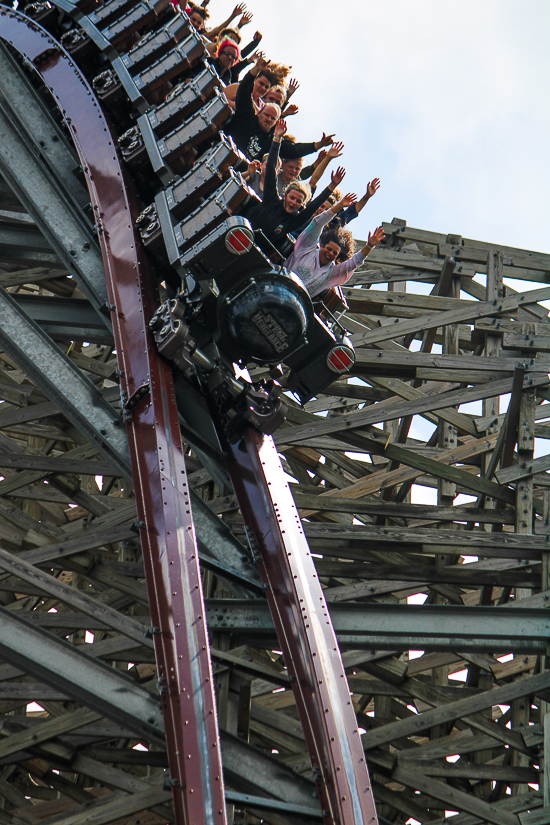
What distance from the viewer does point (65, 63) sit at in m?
7.92

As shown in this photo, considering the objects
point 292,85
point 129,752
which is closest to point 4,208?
point 292,85

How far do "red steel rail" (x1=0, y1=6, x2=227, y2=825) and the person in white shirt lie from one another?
3.90 ft

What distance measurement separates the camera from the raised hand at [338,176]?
24.3ft

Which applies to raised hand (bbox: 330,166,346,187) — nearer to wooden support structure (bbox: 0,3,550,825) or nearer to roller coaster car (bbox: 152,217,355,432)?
roller coaster car (bbox: 152,217,355,432)

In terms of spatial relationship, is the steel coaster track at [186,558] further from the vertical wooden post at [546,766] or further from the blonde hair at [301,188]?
the vertical wooden post at [546,766]

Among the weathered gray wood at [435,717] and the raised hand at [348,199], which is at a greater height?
the raised hand at [348,199]

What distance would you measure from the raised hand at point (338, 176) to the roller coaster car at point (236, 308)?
1.04m

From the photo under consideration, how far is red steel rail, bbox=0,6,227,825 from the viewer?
4660 mm

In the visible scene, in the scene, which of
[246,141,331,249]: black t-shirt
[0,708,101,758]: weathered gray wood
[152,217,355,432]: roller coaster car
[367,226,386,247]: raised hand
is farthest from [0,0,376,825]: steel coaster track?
[0,708,101,758]: weathered gray wood

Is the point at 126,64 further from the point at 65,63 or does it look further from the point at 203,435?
the point at 203,435

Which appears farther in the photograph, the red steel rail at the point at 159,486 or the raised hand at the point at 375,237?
the raised hand at the point at 375,237

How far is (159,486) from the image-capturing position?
5492 millimetres

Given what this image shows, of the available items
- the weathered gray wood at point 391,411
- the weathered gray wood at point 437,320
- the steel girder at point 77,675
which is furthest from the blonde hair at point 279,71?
the steel girder at point 77,675

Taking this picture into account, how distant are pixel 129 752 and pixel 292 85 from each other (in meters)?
5.71
